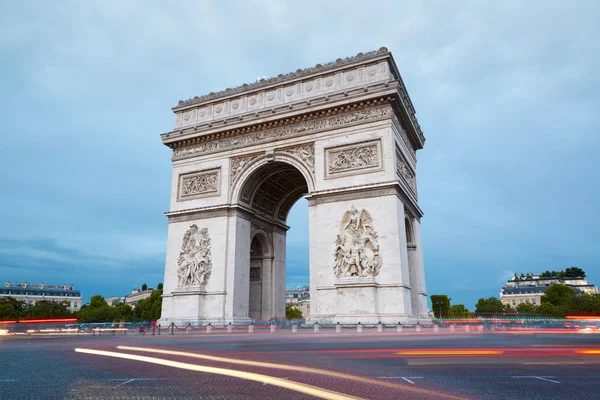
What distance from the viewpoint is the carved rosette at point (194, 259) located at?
77.2 ft

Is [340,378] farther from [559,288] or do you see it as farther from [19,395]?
[559,288]

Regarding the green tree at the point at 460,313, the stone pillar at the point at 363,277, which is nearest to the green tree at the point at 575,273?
the green tree at the point at 460,313

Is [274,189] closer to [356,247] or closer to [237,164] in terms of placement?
[237,164]

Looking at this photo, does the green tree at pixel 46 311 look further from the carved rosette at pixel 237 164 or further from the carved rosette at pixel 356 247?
the carved rosette at pixel 356 247

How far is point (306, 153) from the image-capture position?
76.2 feet

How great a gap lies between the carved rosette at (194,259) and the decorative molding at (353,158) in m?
8.08

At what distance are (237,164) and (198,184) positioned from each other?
2809mm

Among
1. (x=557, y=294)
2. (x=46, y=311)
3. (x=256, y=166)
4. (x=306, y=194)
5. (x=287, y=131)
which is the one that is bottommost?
(x=46, y=311)

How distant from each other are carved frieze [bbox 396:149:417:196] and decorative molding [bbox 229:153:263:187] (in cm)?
779

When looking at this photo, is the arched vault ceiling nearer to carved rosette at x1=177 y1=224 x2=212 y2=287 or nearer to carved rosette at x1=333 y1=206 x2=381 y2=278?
carved rosette at x1=177 y1=224 x2=212 y2=287

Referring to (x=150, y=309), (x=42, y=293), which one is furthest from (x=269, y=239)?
(x=42, y=293)

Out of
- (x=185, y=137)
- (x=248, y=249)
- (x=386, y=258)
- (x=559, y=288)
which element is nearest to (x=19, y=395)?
(x=386, y=258)

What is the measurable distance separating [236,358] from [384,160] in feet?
50.1

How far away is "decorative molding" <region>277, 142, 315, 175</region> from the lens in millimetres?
22969
